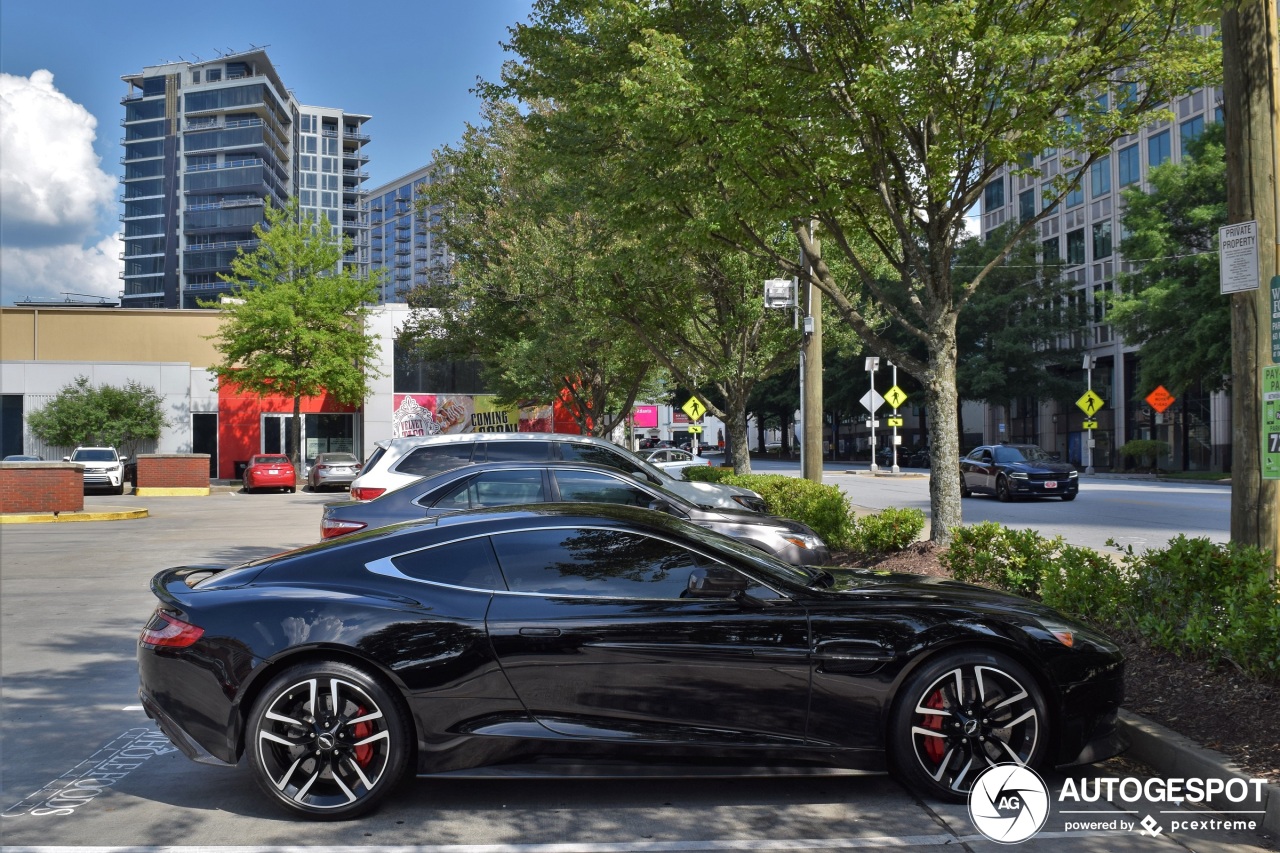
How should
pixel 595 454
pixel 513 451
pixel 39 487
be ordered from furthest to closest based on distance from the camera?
1. pixel 39 487
2. pixel 595 454
3. pixel 513 451

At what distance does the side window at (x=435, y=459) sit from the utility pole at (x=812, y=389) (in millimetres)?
6837

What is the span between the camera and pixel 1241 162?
6.76 m

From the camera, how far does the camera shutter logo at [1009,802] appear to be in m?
4.48

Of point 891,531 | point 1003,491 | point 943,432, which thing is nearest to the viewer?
point 943,432

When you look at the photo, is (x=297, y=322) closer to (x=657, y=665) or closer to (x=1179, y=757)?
(x=657, y=665)

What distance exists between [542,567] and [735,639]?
942 millimetres

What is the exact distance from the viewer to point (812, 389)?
54.5 feet

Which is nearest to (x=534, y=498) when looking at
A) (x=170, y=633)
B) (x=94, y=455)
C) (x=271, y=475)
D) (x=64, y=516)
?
(x=170, y=633)

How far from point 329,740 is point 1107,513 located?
65.6ft

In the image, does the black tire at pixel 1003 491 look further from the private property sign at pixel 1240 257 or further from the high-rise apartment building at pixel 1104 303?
the private property sign at pixel 1240 257

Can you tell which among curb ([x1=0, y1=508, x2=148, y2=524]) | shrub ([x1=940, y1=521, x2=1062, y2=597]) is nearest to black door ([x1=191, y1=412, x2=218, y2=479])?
curb ([x1=0, y1=508, x2=148, y2=524])

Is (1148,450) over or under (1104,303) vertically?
under

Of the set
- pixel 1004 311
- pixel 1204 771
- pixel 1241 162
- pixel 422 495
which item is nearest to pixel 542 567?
pixel 1204 771

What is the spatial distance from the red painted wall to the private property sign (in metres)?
42.9
